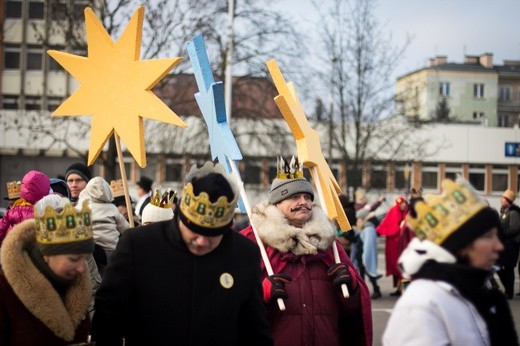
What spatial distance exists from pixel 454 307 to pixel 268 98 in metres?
24.4

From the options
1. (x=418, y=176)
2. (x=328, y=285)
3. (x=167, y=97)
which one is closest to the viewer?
(x=328, y=285)

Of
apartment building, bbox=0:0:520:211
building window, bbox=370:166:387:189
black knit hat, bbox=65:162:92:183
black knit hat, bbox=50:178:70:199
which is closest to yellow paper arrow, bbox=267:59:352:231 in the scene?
black knit hat, bbox=50:178:70:199

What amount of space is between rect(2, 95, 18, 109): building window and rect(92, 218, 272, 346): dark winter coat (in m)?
40.0

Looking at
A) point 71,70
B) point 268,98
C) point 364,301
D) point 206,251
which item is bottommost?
point 364,301

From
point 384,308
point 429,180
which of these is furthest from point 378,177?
point 384,308

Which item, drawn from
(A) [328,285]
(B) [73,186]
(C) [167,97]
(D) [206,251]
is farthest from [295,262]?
(C) [167,97]

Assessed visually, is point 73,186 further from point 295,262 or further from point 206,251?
point 206,251

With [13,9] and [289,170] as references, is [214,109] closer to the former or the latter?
[289,170]

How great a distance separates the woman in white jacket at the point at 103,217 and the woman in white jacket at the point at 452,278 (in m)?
3.85

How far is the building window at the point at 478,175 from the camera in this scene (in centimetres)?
5230

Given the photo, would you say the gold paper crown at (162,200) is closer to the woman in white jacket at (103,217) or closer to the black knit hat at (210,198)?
the woman in white jacket at (103,217)

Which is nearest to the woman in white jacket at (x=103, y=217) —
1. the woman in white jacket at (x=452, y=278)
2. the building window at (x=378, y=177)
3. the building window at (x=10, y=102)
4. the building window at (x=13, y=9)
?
the woman in white jacket at (x=452, y=278)

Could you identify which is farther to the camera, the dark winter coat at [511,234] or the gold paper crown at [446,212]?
the dark winter coat at [511,234]

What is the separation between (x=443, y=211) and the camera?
3637mm
